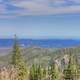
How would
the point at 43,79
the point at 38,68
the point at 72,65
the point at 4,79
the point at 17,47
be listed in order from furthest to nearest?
the point at 38,68, the point at 43,79, the point at 72,65, the point at 17,47, the point at 4,79

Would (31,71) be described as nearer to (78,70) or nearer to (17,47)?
(78,70)

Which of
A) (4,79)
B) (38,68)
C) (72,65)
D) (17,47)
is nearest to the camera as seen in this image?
(4,79)

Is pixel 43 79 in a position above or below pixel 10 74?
below


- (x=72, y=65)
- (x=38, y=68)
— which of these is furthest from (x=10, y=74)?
(x=38, y=68)

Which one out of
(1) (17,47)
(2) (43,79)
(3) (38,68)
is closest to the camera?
(1) (17,47)

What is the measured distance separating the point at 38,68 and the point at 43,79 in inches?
316

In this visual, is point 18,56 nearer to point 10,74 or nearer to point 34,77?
point 34,77

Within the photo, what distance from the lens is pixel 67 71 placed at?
96.2 metres

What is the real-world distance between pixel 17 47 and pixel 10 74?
4806 centimetres

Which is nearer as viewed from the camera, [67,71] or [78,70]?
[67,71]

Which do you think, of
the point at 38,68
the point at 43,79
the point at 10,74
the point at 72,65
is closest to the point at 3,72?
the point at 10,74

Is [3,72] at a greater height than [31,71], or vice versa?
[3,72]

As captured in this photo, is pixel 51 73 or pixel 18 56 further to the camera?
pixel 51 73

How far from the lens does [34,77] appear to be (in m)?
95.1
